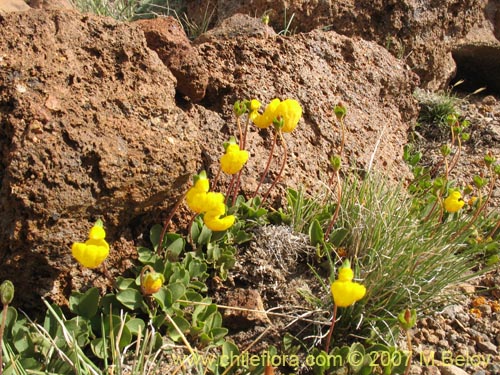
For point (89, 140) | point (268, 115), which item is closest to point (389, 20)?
point (268, 115)

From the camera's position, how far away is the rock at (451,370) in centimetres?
255

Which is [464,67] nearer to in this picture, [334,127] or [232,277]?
[334,127]

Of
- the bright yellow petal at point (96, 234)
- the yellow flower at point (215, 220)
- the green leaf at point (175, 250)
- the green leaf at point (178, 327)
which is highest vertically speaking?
the yellow flower at point (215, 220)

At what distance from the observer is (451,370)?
2562 mm

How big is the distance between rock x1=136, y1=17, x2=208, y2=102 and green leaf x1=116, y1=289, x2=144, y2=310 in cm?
123

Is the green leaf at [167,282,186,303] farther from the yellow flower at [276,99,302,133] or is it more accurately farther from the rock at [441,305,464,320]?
the rock at [441,305,464,320]

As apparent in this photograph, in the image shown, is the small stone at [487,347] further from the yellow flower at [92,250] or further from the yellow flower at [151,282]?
the yellow flower at [92,250]

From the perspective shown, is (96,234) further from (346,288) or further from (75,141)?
(346,288)

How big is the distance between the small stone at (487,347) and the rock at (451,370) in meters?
0.23

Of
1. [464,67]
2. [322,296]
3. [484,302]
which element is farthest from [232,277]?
[464,67]

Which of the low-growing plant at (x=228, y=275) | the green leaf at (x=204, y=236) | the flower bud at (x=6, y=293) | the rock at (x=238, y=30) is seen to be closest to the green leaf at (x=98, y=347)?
the low-growing plant at (x=228, y=275)

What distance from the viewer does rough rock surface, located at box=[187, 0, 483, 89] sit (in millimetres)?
4816

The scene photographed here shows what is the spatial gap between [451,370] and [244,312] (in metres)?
0.95

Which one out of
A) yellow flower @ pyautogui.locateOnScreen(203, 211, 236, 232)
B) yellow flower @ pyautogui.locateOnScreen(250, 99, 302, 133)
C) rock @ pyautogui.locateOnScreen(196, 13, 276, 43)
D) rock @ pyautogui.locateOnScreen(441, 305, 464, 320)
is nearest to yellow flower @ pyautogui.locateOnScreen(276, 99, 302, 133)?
yellow flower @ pyautogui.locateOnScreen(250, 99, 302, 133)
